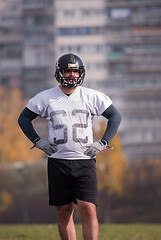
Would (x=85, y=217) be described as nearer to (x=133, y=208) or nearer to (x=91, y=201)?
(x=91, y=201)

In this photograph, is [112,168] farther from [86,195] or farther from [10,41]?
[86,195]

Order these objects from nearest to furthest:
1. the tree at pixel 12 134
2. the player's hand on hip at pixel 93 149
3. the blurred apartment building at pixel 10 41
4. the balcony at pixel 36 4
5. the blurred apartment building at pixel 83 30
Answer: the player's hand on hip at pixel 93 149, the tree at pixel 12 134, the blurred apartment building at pixel 83 30, the blurred apartment building at pixel 10 41, the balcony at pixel 36 4

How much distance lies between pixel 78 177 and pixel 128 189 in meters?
41.7

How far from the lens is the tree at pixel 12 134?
138 ft

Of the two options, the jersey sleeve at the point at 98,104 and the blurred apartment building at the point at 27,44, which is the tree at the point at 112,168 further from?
the jersey sleeve at the point at 98,104

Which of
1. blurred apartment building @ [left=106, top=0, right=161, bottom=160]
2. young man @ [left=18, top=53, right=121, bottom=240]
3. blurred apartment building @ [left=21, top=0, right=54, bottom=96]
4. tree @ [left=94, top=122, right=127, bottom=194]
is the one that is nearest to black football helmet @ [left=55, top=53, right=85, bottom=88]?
young man @ [left=18, top=53, right=121, bottom=240]

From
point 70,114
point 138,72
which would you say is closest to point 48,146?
point 70,114

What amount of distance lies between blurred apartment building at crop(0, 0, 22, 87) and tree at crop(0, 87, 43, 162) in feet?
4.88

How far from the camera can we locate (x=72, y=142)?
455cm

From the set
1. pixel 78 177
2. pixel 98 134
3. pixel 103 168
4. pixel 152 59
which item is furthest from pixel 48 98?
pixel 152 59

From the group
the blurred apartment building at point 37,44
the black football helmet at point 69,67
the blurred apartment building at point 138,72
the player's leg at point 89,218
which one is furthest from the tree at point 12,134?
the player's leg at point 89,218

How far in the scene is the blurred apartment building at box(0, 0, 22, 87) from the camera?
4344 cm

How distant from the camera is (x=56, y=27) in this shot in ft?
143

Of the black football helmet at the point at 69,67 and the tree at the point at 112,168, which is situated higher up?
the black football helmet at the point at 69,67
